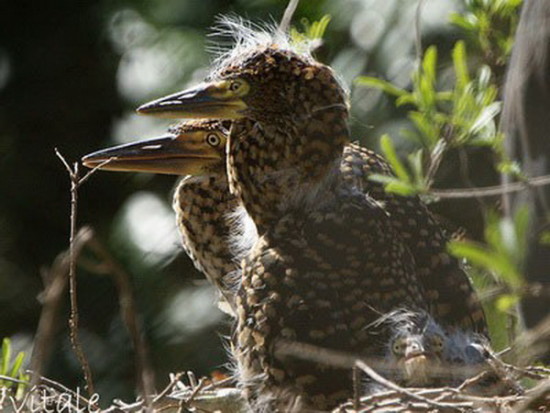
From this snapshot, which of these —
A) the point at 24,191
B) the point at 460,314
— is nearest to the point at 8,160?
the point at 24,191

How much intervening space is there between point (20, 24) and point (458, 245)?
359 centimetres

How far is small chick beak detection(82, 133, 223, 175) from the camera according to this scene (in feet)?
11.5

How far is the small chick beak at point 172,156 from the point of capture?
11.5 feet

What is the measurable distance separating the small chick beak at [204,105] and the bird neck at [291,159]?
0.19 ft

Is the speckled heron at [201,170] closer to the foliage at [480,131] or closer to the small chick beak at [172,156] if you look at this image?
the small chick beak at [172,156]

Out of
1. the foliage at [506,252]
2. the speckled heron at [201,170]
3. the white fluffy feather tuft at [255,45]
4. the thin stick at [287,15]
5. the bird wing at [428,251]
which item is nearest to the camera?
the foliage at [506,252]

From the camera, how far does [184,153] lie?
3.53m

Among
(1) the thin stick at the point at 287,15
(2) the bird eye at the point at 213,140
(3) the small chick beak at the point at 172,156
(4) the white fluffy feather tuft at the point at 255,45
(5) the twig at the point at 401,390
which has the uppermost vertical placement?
(1) the thin stick at the point at 287,15

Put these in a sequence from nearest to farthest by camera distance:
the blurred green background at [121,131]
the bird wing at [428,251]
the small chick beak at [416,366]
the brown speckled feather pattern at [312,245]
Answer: the small chick beak at [416,366] → the brown speckled feather pattern at [312,245] → the bird wing at [428,251] → the blurred green background at [121,131]

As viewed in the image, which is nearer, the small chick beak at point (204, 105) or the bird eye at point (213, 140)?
the small chick beak at point (204, 105)

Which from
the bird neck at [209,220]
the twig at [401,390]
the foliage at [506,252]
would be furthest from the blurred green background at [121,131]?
the foliage at [506,252]

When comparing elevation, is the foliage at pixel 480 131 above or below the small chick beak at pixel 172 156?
above

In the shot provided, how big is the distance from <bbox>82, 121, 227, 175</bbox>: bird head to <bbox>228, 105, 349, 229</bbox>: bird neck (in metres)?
0.38

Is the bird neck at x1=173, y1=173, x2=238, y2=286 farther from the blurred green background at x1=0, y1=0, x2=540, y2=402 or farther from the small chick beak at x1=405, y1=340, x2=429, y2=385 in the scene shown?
the small chick beak at x1=405, y1=340, x2=429, y2=385
